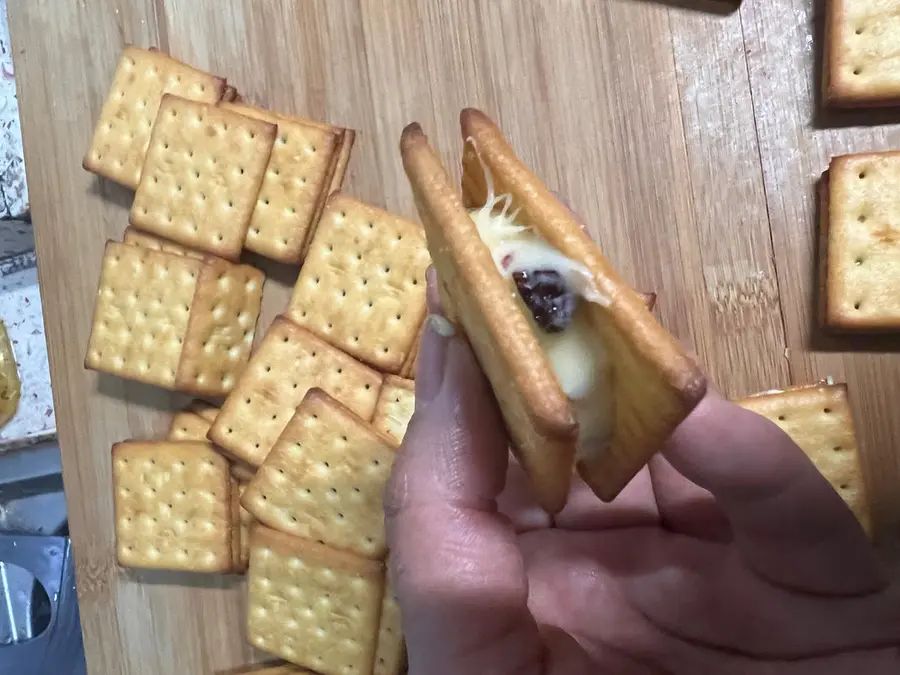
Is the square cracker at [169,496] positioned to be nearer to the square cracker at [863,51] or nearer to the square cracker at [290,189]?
the square cracker at [290,189]

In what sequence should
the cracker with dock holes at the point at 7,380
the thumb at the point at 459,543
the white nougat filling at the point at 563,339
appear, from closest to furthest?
the white nougat filling at the point at 563,339 < the thumb at the point at 459,543 < the cracker with dock holes at the point at 7,380

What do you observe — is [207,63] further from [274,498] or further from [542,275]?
[542,275]

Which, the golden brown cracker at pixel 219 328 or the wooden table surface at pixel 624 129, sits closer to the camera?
the wooden table surface at pixel 624 129

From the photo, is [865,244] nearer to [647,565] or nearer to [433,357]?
[647,565]

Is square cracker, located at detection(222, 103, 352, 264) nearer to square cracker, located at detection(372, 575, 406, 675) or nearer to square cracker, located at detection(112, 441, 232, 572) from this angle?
square cracker, located at detection(112, 441, 232, 572)

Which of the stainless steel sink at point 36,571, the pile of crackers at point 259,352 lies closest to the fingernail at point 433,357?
the pile of crackers at point 259,352

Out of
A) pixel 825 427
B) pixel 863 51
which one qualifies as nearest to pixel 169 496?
pixel 825 427
